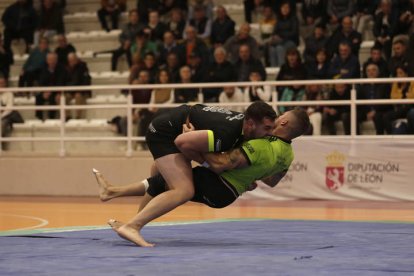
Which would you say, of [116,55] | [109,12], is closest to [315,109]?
[116,55]

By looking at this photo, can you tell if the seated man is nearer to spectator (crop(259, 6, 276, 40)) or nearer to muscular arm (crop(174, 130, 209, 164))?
muscular arm (crop(174, 130, 209, 164))

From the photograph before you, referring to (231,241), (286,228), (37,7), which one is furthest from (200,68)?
(231,241)

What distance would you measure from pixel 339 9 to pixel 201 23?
2821mm

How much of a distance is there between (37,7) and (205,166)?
1476 centimetres

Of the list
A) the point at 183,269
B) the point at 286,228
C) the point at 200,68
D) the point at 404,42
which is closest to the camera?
the point at 183,269

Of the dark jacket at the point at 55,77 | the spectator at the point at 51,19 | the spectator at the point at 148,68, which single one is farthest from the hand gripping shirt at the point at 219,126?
the spectator at the point at 51,19

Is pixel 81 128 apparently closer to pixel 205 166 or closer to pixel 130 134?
pixel 130 134

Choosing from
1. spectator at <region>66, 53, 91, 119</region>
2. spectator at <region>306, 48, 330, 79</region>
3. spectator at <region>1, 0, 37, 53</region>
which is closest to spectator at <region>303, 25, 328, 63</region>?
spectator at <region>306, 48, 330, 79</region>

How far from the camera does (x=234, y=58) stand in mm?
17938

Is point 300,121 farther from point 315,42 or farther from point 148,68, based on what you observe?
point 148,68

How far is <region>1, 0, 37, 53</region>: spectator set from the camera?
21750 mm

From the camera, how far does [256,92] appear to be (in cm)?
1591

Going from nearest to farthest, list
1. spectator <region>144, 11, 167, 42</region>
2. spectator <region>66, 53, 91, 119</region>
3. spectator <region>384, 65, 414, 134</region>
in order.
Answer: spectator <region>384, 65, 414, 134</region>
spectator <region>66, 53, 91, 119</region>
spectator <region>144, 11, 167, 42</region>

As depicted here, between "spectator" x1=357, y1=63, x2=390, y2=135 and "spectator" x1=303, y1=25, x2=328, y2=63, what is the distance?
1.65 m
